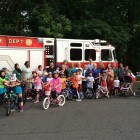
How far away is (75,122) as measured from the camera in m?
11.4

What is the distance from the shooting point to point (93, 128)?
10430 millimetres

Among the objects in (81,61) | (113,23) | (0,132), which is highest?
(113,23)

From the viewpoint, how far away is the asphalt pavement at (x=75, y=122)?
31.1 feet

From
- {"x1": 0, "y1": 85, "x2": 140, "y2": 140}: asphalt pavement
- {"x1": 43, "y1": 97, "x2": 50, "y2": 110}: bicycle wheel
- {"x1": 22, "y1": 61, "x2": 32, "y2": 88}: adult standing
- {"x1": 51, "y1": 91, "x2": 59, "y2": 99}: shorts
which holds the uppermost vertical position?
{"x1": 22, "y1": 61, "x2": 32, "y2": 88}: adult standing

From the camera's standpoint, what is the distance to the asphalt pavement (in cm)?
947

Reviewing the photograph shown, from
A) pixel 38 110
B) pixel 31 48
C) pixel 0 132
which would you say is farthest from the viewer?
pixel 31 48

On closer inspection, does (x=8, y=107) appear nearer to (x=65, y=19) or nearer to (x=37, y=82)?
(x=37, y=82)

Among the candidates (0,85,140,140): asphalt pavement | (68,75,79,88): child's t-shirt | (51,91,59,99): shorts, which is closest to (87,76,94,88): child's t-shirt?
(68,75,79,88): child's t-shirt

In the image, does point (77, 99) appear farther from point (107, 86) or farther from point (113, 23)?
point (113, 23)

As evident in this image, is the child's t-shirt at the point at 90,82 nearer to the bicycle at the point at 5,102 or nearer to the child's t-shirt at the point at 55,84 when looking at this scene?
the child's t-shirt at the point at 55,84

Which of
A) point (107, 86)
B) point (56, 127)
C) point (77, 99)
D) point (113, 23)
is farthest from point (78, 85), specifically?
point (113, 23)

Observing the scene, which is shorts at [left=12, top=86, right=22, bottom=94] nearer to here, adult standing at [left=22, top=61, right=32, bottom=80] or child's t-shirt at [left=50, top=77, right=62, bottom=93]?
child's t-shirt at [left=50, top=77, right=62, bottom=93]

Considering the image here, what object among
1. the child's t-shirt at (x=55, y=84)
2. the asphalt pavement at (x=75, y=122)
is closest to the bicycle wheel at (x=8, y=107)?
the asphalt pavement at (x=75, y=122)

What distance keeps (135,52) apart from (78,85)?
19.1 m
